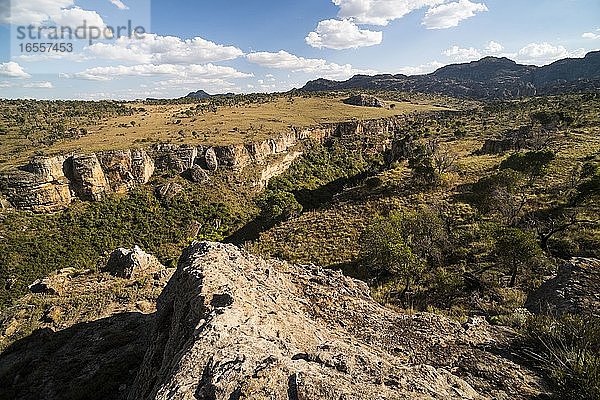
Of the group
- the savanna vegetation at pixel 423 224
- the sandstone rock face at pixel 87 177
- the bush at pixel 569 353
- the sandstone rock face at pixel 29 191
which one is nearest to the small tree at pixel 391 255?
the savanna vegetation at pixel 423 224

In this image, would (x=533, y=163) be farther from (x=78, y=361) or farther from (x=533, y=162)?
(x=78, y=361)

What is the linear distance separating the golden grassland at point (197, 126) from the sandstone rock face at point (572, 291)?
59506 millimetres

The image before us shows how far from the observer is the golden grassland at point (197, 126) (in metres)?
57.1

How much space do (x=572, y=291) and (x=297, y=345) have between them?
11.0 meters

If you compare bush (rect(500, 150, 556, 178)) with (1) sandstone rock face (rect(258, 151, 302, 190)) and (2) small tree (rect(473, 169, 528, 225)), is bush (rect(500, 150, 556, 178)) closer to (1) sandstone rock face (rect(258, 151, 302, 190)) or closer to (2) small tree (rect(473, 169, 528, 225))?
(2) small tree (rect(473, 169, 528, 225))

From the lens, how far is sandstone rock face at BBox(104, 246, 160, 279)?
19734mm

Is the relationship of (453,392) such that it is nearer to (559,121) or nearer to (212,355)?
(212,355)

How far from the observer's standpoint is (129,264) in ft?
65.5

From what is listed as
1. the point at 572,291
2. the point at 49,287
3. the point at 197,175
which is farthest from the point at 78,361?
the point at 197,175

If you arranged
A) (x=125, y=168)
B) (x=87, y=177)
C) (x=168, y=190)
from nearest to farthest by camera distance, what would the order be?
(x=87, y=177)
(x=125, y=168)
(x=168, y=190)

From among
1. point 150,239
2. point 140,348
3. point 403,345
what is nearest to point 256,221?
point 150,239

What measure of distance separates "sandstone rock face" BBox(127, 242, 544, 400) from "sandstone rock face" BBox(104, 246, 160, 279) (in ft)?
33.5

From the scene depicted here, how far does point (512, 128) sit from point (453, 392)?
84.9m

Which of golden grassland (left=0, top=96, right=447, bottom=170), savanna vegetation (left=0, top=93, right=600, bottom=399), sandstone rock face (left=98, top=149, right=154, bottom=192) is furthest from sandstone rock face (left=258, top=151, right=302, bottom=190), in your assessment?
sandstone rock face (left=98, top=149, right=154, bottom=192)
